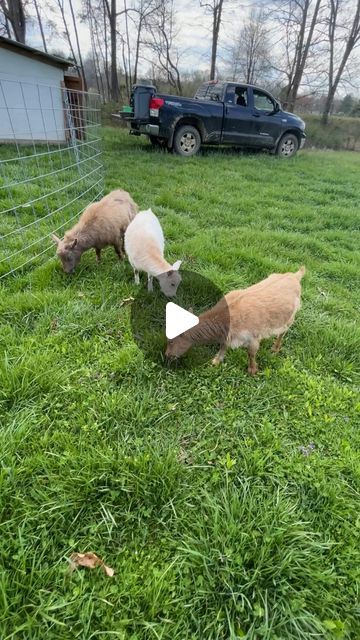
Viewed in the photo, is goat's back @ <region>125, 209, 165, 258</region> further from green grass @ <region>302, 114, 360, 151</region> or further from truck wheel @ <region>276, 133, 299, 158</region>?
green grass @ <region>302, 114, 360, 151</region>

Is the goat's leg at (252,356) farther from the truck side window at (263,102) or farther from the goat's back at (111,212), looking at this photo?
the truck side window at (263,102)

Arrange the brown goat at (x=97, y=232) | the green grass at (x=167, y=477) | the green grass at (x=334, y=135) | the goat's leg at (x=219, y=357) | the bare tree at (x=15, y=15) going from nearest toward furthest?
1. the green grass at (x=167, y=477)
2. the goat's leg at (x=219, y=357)
3. the brown goat at (x=97, y=232)
4. the bare tree at (x=15, y=15)
5. the green grass at (x=334, y=135)

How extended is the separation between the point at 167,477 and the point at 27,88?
13.5m

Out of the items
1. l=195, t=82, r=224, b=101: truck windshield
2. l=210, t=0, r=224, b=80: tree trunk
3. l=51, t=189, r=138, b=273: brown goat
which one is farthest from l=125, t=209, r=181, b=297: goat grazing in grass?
l=210, t=0, r=224, b=80: tree trunk

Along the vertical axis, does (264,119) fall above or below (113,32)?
below

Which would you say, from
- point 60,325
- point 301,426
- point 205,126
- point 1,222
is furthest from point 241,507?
point 205,126

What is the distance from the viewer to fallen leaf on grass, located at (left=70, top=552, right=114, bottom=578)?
5.22 ft

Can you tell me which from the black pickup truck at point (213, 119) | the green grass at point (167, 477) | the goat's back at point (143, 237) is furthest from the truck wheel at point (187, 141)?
the green grass at point (167, 477)

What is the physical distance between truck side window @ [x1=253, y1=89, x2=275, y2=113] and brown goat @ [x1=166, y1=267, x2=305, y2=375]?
1085cm

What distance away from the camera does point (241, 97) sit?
36.0ft

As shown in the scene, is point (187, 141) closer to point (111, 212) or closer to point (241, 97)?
point (241, 97)

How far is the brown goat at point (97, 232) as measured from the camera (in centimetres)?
377

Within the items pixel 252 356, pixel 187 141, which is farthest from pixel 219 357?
pixel 187 141

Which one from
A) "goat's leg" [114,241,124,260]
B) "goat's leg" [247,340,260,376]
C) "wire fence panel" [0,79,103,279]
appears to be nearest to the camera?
"goat's leg" [247,340,260,376]
